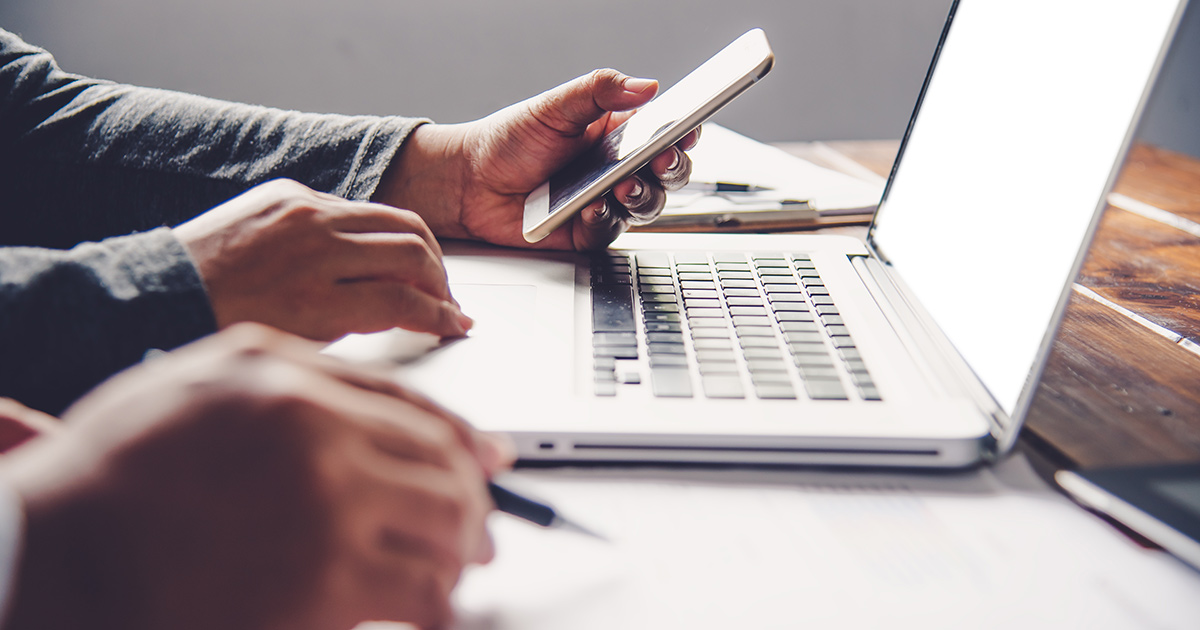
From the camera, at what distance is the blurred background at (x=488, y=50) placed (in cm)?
159

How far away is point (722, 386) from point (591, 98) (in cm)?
37

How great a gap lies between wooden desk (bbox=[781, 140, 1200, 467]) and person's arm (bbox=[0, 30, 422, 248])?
0.52 meters

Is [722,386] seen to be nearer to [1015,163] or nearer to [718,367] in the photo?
[718,367]

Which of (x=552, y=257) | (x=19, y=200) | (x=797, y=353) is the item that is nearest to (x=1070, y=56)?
(x=797, y=353)

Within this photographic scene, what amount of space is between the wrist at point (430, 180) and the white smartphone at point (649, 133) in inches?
3.3

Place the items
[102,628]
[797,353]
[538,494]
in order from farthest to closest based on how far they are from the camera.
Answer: [797,353] < [538,494] < [102,628]

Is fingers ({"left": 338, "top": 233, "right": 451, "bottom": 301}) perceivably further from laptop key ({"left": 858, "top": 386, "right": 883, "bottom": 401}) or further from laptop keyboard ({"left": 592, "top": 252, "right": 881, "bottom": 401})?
laptop key ({"left": 858, "top": 386, "right": 883, "bottom": 401})

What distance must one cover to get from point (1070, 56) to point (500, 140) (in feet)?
1.53

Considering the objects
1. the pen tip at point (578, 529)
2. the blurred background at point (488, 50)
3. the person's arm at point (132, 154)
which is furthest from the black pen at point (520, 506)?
the blurred background at point (488, 50)

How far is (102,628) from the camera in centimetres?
18

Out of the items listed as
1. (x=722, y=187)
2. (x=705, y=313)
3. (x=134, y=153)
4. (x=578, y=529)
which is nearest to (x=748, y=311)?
(x=705, y=313)

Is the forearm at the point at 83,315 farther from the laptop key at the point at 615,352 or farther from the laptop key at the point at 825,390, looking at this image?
the laptop key at the point at 825,390

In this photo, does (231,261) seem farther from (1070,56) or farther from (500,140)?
(1070,56)

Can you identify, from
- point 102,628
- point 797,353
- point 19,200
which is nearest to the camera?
Result: point 102,628
